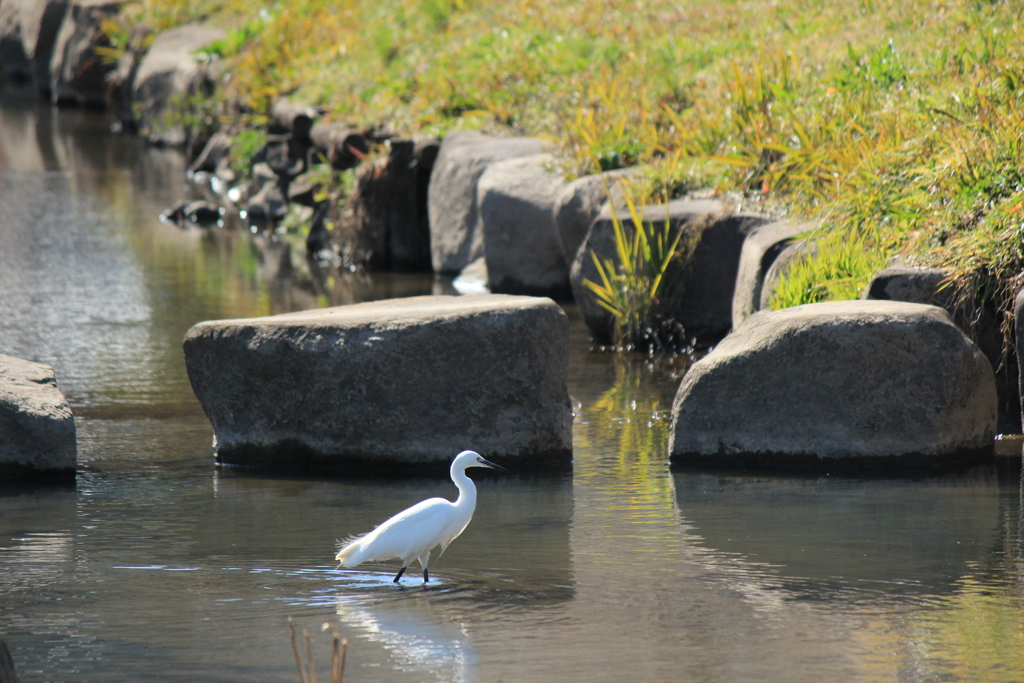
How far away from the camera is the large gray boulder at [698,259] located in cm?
855

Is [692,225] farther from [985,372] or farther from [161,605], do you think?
[161,605]

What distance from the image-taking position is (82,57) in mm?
22328

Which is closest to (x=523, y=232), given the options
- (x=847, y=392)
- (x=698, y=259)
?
(x=698, y=259)

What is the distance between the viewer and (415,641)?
161 inches

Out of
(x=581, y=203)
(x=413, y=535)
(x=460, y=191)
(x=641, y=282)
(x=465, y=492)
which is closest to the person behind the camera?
(x=413, y=535)

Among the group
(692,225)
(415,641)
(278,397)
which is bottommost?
(415,641)

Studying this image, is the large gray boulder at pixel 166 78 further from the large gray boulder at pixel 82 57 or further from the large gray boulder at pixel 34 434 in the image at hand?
the large gray boulder at pixel 34 434

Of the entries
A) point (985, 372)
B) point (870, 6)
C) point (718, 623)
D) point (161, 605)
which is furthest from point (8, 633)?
point (870, 6)

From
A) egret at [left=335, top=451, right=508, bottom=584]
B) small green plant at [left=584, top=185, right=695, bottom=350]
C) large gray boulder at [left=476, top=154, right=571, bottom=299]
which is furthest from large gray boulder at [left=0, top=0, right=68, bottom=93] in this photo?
egret at [left=335, top=451, right=508, bottom=584]

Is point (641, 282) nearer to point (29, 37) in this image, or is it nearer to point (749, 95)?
point (749, 95)

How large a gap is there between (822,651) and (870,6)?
9693mm

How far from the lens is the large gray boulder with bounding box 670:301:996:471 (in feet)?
19.1

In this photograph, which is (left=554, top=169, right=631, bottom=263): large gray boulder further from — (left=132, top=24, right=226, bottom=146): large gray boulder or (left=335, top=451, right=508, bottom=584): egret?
(left=132, top=24, right=226, bottom=146): large gray boulder

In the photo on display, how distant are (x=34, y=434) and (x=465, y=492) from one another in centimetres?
234
